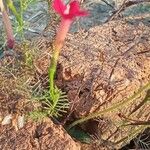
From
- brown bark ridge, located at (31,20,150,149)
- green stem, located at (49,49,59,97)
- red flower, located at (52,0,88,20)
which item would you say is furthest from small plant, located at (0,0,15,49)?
red flower, located at (52,0,88,20)

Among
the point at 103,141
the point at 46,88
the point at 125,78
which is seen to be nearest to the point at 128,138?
the point at 103,141

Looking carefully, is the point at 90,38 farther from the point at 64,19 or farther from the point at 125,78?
the point at 64,19

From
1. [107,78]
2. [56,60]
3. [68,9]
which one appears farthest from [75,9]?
[107,78]

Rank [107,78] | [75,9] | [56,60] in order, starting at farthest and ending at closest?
[107,78] → [56,60] → [75,9]

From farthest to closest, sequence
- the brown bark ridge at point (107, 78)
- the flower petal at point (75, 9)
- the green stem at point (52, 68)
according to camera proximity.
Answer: the brown bark ridge at point (107, 78) → the green stem at point (52, 68) → the flower petal at point (75, 9)

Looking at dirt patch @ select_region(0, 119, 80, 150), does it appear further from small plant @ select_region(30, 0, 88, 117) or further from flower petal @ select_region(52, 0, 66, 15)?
flower petal @ select_region(52, 0, 66, 15)

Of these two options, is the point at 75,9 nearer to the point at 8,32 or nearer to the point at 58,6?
the point at 58,6

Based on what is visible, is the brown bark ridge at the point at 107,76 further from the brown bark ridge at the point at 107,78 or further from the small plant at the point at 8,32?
the small plant at the point at 8,32

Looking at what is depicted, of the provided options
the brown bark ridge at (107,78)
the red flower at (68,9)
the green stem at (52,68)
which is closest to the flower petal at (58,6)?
the red flower at (68,9)
